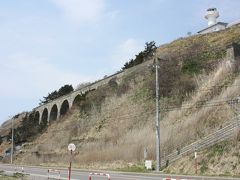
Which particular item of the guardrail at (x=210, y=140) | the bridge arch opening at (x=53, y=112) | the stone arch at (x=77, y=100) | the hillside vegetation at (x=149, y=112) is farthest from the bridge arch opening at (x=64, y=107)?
the guardrail at (x=210, y=140)

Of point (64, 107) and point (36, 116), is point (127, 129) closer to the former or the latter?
point (64, 107)

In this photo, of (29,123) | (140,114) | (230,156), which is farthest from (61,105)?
(230,156)

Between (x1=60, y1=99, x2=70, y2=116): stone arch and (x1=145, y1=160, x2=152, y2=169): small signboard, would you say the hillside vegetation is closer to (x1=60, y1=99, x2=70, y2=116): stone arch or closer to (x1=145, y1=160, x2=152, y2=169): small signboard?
(x1=145, y1=160, x2=152, y2=169): small signboard

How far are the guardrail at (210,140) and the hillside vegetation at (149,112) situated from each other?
141 cm

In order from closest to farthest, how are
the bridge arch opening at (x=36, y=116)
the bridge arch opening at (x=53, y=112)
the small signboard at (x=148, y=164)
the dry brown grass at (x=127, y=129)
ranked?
the small signboard at (x=148, y=164)
the dry brown grass at (x=127, y=129)
the bridge arch opening at (x=53, y=112)
the bridge arch opening at (x=36, y=116)

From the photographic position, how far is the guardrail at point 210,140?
110 ft

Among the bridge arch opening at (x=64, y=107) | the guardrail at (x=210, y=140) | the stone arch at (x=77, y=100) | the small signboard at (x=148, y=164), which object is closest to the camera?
the guardrail at (x=210, y=140)

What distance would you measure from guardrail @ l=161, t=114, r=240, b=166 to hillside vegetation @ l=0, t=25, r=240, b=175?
1.41m

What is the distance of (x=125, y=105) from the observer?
6069 centimetres

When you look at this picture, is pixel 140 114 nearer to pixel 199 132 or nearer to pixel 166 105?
pixel 166 105

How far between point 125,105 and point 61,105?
30.2 m

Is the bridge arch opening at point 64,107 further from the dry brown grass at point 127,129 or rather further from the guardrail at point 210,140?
the guardrail at point 210,140

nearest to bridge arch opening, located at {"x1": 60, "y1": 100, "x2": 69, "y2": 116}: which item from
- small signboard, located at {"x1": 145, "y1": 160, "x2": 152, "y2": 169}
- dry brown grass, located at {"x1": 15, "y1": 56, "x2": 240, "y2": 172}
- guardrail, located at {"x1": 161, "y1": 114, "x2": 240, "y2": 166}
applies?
dry brown grass, located at {"x1": 15, "y1": 56, "x2": 240, "y2": 172}

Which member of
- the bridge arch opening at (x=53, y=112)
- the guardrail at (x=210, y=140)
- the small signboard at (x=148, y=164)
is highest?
the bridge arch opening at (x=53, y=112)
